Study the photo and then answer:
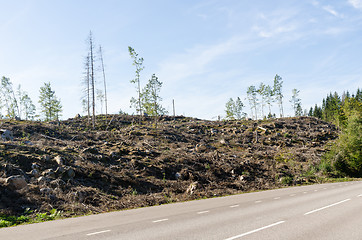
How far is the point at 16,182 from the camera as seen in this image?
12.1 m

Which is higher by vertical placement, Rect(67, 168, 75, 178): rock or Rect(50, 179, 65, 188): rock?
Rect(67, 168, 75, 178): rock

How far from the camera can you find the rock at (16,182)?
11.9 metres

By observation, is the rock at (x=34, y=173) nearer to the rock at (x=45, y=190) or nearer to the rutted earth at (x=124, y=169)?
the rutted earth at (x=124, y=169)

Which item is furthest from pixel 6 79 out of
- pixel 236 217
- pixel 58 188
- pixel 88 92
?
pixel 236 217

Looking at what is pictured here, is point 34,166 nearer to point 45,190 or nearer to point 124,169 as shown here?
point 45,190

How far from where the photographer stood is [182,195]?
16953 millimetres

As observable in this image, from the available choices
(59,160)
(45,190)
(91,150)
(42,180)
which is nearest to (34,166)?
(59,160)

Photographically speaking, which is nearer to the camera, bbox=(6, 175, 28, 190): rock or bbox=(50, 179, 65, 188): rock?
bbox=(6, 175, 28, 190): rock

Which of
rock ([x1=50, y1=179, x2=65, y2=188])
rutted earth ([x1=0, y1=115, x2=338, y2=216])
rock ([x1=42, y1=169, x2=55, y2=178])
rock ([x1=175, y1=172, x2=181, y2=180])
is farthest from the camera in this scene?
rock ([x1=175, y1=172, x2=181, y2=180])

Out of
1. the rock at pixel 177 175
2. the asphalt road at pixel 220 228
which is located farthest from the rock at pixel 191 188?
the asphalt road at pixel 220 228

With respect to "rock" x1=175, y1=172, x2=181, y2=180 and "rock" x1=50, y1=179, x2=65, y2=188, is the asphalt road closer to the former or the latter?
"rock" x1=50, y1=179, x2=65, y2=188

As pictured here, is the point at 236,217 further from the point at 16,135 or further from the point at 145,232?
the point at 16,135

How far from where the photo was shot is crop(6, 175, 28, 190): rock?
11.9 metres

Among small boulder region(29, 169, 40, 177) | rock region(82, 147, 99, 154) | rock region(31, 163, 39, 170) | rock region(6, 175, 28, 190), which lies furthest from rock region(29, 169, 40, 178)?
rock region(82, 147, 99, 154)
